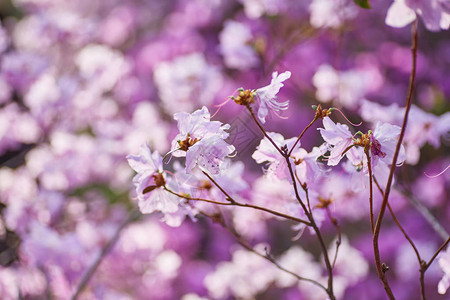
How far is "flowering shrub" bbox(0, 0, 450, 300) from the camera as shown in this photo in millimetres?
891

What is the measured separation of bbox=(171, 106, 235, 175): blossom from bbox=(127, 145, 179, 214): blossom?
49 mm

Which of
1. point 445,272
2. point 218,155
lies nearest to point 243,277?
point 445,272

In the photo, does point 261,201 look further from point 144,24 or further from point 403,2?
point 144,24

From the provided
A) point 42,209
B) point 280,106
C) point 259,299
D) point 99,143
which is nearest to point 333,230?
point 259,299

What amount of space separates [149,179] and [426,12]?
51cm

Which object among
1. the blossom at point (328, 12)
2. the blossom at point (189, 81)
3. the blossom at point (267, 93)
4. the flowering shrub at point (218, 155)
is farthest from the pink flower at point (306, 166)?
the blossom at point (189, 81)

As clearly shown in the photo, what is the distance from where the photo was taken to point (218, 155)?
0.72m

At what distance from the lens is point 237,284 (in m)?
1.73

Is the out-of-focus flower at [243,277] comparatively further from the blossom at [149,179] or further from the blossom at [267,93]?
the blossom at [267,93]

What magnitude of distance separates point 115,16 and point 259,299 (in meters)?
2.59

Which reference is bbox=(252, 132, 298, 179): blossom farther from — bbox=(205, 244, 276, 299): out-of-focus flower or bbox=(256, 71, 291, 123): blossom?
bbox=(205, 244, 276, 299): out-of-focus flower

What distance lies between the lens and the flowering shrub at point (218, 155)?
0.89 m

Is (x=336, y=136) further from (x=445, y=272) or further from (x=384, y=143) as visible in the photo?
(x=445, y=272)

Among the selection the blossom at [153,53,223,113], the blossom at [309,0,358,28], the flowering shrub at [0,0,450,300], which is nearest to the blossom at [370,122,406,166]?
the flowering shrub at [0,0,450,300]
